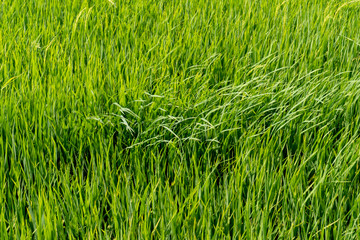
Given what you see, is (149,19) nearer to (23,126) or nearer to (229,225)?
(23,126)

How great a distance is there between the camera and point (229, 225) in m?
1.21

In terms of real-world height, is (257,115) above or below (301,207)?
above

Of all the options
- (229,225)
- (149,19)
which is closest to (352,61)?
(149,19)

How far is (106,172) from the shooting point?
A: 1.30 meters

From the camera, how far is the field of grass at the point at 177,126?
3.89 ft

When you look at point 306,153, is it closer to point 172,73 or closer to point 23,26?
point 172,73

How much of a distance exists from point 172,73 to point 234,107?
0.47 m

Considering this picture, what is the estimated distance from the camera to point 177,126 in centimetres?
155

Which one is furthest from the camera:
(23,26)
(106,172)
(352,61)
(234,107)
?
(23,26)

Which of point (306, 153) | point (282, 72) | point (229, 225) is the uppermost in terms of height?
point (282, 72)

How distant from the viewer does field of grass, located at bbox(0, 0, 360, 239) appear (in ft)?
3.89

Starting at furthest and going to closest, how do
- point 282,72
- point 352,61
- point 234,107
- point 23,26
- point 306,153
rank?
1. point 23,26
2. point 352,61
3. point 282,72
4. point 234,107
5. point 306,153

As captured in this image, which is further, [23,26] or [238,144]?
[23,26]

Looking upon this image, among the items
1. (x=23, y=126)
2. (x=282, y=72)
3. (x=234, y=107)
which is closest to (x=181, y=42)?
(x=282, y=72)
